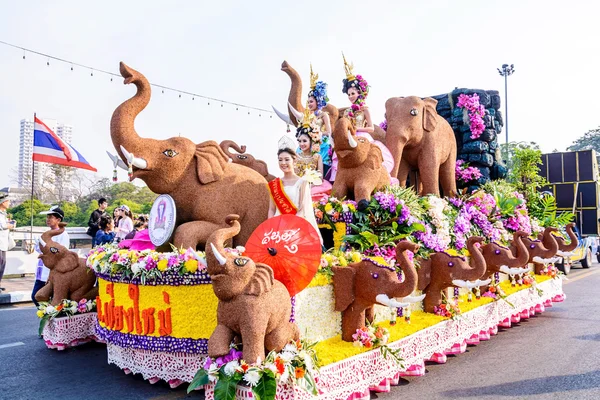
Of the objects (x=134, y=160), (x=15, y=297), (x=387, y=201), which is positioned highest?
(x=134, y=160)

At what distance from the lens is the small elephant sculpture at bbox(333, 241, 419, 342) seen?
3816 millimetres

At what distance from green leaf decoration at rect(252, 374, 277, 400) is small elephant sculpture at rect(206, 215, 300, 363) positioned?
0.45ft

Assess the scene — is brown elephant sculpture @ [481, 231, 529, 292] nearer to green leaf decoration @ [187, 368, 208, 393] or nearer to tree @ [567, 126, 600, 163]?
green leaf decoration @ [187, 368, 208, 393]

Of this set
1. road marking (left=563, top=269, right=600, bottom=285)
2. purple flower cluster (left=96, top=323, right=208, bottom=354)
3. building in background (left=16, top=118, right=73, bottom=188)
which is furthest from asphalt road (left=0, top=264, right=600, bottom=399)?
building in background (left=16, top=118, right=73, bottom=188)

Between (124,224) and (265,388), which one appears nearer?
(265,388)

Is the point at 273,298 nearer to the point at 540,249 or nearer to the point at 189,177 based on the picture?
the point at 189,177

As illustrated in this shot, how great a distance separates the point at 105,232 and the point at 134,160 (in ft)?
12.2

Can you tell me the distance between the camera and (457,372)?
4.70 metres

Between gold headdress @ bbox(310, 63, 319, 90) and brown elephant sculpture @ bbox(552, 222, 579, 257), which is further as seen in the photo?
brown elephant sculpture @ bbox(552, 222, 579, 257)

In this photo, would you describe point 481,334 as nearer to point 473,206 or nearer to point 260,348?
point 473,206

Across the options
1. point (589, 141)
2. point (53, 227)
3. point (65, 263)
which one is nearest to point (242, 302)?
point (65, 263)

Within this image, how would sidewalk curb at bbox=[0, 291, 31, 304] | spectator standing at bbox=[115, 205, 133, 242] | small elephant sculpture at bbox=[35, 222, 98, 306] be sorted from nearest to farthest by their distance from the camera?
1. small elephant sculpture at bbox=[35, 222, 98, 306]
2. spectator standing at bbox=[115, 205, 133, 242]
3. sidewalk curb at bbox=[0, 291, 31, 304]

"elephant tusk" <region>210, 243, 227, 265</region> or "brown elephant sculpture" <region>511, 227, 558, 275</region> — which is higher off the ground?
"elephant tusk" <region>210, 243, 227, 265</region>

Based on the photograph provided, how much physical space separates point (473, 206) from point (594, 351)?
220 cm
